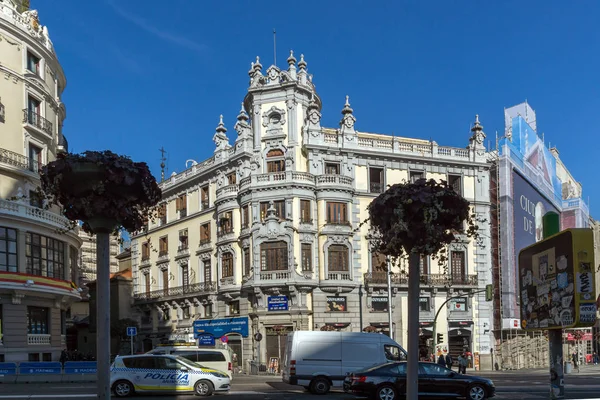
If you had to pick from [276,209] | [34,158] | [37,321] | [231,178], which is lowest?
[37,321]

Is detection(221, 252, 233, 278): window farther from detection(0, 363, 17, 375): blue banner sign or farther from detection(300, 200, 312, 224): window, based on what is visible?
detection(0, 363, 17, 375): blue banner sign

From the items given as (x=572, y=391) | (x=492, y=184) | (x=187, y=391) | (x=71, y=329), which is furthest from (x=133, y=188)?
(x=71, y=329)

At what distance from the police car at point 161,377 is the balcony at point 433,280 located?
78.0ft

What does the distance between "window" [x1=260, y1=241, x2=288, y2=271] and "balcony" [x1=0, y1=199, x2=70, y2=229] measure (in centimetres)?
1312

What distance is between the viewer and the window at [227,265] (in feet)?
158

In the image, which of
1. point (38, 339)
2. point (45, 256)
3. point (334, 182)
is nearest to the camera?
point (38, 339)

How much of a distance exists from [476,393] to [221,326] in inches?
1108

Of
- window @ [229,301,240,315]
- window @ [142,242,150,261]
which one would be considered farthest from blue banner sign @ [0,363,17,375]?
window @ [142,242,150,261]

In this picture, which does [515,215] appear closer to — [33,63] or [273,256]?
[273,256]

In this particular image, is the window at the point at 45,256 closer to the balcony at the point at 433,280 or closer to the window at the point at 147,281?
the window at the point at 147,281

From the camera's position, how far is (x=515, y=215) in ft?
180

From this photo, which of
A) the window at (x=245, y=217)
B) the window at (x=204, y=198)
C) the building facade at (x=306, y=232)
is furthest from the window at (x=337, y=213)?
the window at (x=204, y=198)

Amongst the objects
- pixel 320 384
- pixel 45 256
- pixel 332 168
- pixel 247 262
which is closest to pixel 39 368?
pixel 45 256

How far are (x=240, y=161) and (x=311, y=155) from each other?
5238 millimetres
